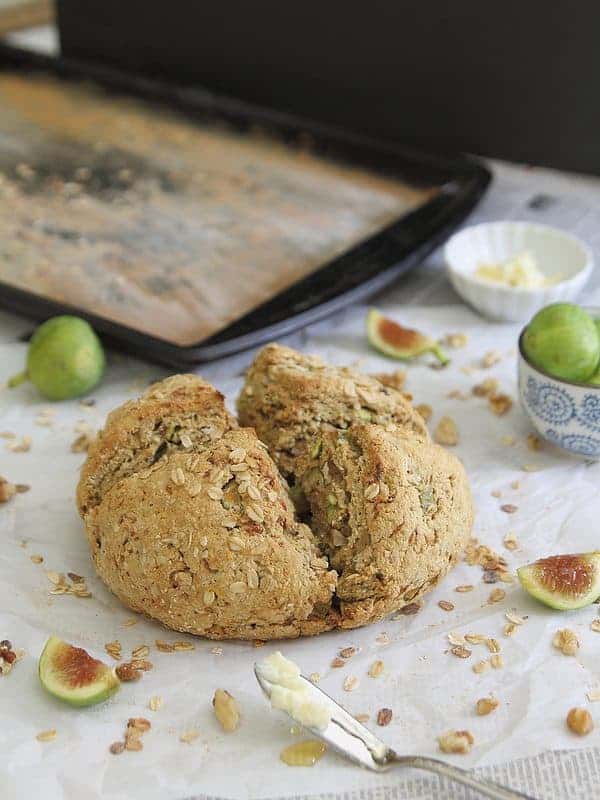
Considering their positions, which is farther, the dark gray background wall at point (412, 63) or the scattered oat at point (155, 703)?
the dark gray background wall at point (412, 63)

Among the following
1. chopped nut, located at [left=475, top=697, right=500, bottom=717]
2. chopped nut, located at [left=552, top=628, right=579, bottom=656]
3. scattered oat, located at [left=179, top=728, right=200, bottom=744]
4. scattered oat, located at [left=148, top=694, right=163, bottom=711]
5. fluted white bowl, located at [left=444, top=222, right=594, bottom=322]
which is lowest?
scattered oat, located at [left=148, top=694, right=163, bottom=711]

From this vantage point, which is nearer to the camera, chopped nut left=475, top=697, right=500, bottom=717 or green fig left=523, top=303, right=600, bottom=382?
chopped nut left=475, top=697, right=500, bottom=717

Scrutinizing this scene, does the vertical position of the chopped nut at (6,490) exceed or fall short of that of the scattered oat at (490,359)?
it falls short

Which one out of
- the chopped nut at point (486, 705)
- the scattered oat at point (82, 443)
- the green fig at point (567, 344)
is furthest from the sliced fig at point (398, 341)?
the chopped nut at point (486, 705)

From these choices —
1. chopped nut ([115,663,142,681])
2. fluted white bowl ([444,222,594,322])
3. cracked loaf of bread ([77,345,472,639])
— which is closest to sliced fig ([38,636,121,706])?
chopped nut ([115,663,142,681])

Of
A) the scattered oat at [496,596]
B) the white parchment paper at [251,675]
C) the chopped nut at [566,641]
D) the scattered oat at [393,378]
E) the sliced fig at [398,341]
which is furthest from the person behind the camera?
the sliced fig at [398,341]

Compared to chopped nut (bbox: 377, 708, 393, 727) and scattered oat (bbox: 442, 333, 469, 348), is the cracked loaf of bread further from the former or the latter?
scattered oat (bbox: 442, 333, 469, 348)

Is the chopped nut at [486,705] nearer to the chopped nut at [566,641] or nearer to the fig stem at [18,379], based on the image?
the chopped nut at [566,641]
